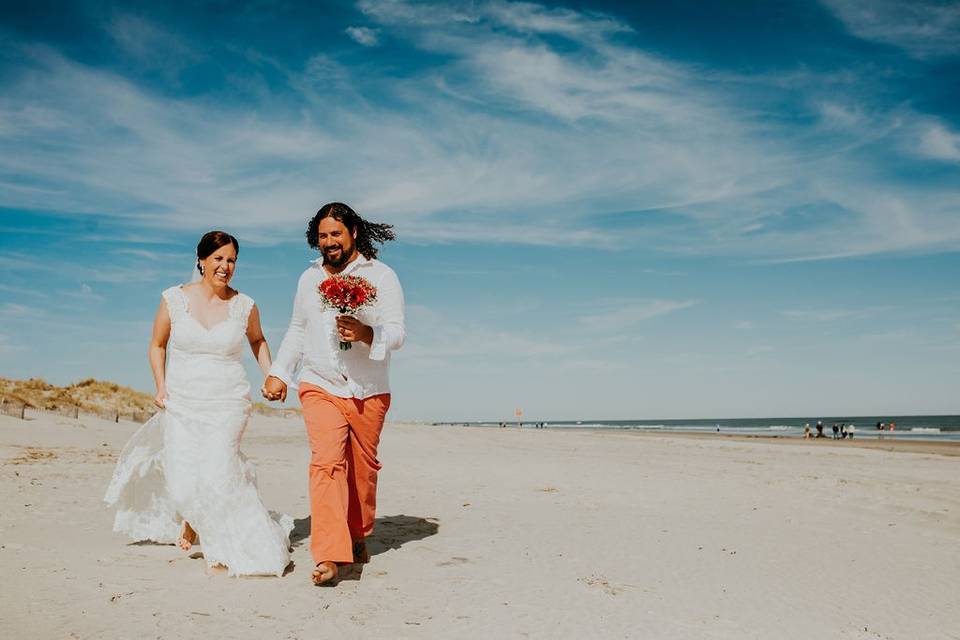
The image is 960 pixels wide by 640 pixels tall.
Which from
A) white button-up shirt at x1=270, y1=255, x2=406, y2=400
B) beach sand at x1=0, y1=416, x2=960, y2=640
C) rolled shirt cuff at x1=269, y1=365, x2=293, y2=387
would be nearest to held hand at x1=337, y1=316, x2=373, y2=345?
white button-up shirt at x1=270, y1=255, x2=406, y2=400

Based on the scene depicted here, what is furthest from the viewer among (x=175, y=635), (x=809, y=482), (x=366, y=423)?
(x=809, y=482)

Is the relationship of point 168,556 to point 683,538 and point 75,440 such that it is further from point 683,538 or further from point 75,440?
point 75,440

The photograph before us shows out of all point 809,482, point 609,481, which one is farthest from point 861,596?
point 809,482

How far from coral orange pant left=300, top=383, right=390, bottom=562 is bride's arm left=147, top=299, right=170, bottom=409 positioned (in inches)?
51.9

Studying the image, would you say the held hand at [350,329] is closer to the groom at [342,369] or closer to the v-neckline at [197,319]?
the groom at [342,369]

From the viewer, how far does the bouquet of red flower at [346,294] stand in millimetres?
5281

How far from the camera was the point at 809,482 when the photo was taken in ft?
43.2

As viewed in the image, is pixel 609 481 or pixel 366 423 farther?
pixel 609 481

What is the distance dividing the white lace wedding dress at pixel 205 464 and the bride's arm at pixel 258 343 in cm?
15

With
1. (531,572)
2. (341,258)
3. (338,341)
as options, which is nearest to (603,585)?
(531,572)

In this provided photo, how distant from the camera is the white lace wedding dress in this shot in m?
5.39

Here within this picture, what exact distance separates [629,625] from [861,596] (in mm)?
2087

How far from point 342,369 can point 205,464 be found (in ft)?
4.23

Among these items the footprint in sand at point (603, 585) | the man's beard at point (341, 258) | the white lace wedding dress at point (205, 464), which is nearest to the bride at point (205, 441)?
the white lace wedding dress at point (205, 464)
